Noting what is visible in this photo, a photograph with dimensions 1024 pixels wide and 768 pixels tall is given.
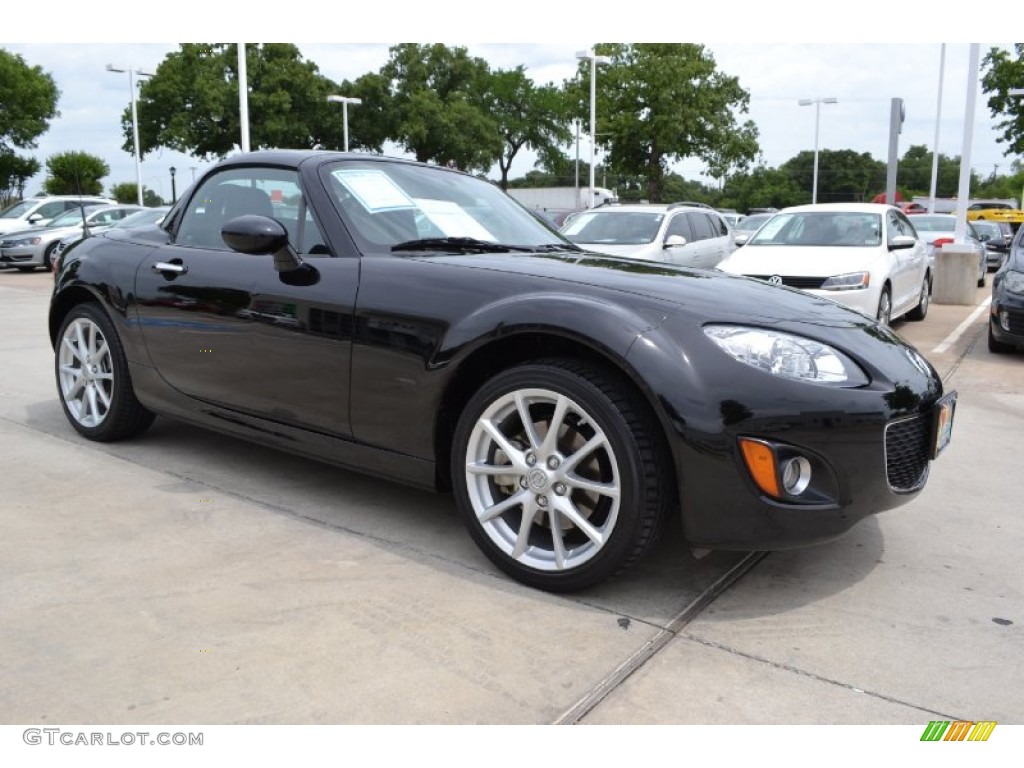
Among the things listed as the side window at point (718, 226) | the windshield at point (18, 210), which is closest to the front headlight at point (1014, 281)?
the side window at point (718, 226)

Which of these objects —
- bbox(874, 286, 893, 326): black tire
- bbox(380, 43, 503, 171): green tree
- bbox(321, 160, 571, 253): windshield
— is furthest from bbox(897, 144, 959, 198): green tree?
bbox(321, 160, 571, 253): windshield

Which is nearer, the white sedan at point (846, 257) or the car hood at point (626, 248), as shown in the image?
the white sedan at point (846, 257)

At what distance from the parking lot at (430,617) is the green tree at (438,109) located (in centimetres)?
4767

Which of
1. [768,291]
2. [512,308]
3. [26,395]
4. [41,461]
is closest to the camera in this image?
[512,308]

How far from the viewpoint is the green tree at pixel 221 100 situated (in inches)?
1705

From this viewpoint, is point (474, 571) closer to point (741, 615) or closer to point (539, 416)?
point (539, 416)

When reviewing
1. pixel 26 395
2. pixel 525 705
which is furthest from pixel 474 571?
pixel 26 395

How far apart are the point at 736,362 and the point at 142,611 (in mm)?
1875

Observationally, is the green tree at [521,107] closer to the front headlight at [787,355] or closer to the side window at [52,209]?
the side window at [52,209]

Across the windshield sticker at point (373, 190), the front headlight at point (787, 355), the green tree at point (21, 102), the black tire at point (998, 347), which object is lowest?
the black tire at point (998, 347)

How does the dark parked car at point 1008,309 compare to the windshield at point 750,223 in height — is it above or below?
below

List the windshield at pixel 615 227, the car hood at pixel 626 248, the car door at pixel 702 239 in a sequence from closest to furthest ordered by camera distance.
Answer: the car hood at pixel 626 248 → the windshield at pixel 615 227 → the car door at pixel 702 239

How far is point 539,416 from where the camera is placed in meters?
2.90

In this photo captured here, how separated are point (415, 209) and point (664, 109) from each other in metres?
40.5
